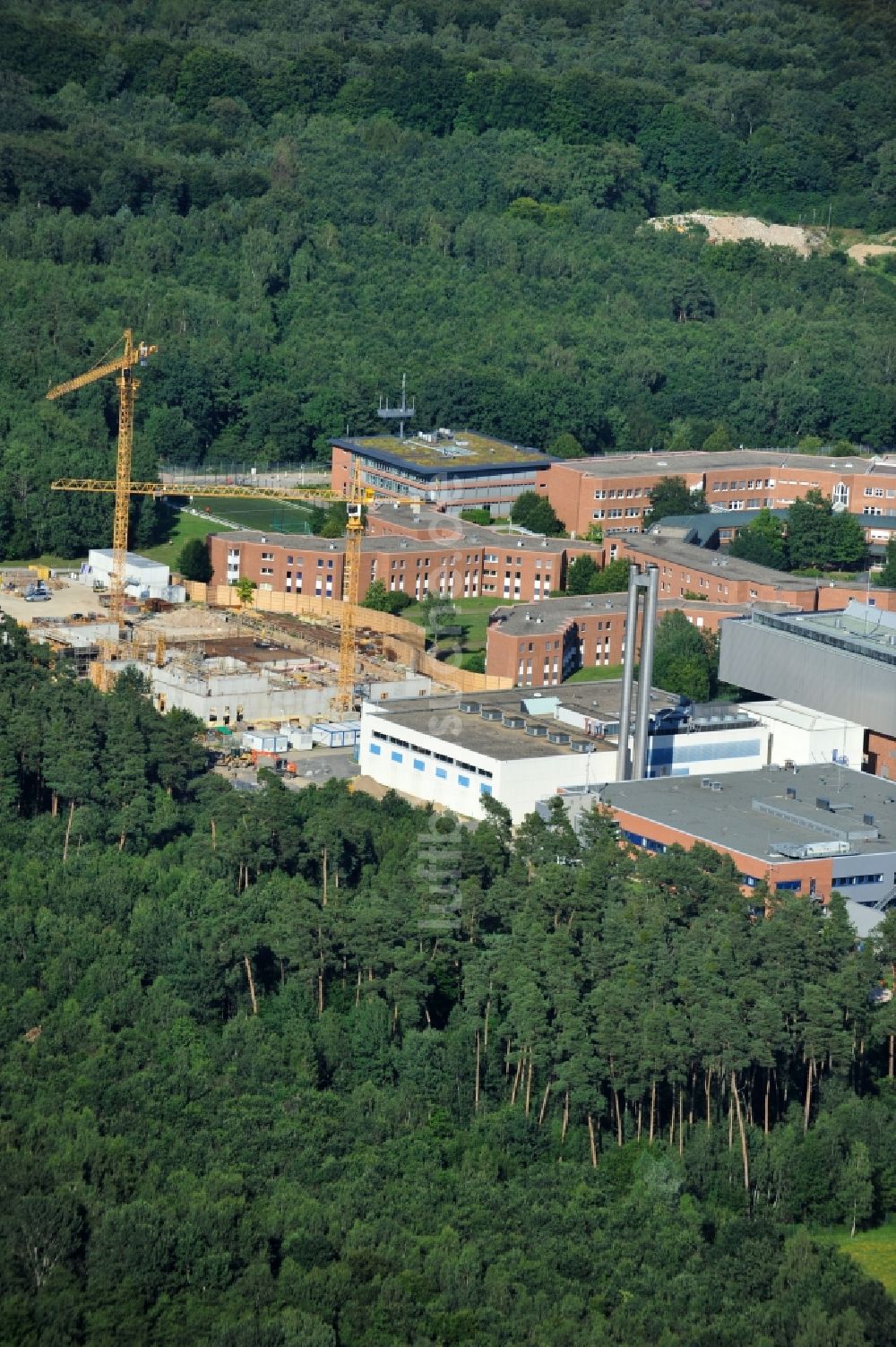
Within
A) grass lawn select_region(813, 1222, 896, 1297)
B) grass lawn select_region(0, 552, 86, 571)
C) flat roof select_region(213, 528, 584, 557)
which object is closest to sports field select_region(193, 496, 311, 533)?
flat roof select_region(213, 528, 584, 557)

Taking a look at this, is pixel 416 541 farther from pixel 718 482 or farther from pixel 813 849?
pixel 813 849

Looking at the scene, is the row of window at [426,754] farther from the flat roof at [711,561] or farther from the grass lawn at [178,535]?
the grass lawn at [178,535]

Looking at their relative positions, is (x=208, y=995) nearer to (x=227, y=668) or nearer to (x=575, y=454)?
(x=227, y=668)

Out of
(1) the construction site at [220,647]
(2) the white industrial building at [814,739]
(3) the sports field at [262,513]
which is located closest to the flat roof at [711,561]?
(1) the construction site at [220,647]

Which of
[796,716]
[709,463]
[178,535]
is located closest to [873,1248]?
[796,716]

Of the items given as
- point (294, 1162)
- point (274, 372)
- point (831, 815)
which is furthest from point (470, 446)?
point (294, 1162)

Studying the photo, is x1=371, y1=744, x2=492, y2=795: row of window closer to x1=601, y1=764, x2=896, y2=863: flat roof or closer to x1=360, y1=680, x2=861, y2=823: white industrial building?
x1=360, y1=680, x2=861, y2=823: white industrial building
